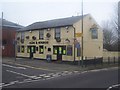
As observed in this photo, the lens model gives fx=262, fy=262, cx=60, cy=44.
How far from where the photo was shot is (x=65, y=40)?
36.9 metres

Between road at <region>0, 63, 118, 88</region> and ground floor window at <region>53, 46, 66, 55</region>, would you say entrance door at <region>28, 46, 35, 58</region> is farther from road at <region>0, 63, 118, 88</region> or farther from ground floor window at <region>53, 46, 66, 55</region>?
road at <region>0, 63, 118, 88</region>

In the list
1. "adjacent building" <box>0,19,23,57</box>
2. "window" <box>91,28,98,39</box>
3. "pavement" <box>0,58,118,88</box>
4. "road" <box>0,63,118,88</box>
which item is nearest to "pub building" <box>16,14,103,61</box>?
"window" <box>91,28,98,39</box>

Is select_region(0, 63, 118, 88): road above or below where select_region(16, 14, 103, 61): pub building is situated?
below

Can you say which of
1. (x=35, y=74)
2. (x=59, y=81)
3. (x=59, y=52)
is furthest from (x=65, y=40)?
(x=59, y=81)

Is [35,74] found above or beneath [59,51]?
beneath

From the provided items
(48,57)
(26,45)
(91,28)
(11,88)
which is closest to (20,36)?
(26,45)

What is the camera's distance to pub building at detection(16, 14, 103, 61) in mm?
36031

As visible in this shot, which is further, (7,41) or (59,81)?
(7,41)

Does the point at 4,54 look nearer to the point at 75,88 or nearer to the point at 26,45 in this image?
the point at 26,45

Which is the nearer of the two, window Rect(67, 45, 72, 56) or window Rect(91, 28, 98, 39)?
window Rect(67, 45, 72, 56)

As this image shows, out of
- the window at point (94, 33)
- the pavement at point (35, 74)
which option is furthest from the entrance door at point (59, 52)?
the pavement at point (35, 74)

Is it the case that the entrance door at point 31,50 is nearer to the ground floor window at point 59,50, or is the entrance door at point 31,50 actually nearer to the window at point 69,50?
the ground floor window at point 59,50

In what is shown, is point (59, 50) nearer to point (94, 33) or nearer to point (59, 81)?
point (94, 33)

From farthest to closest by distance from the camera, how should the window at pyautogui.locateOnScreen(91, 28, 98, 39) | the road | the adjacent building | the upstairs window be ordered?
Answer: the adjacent building, the window at pyautogui.locateOnScreen(91, 28, 98, 39), the upstairs window, the road
